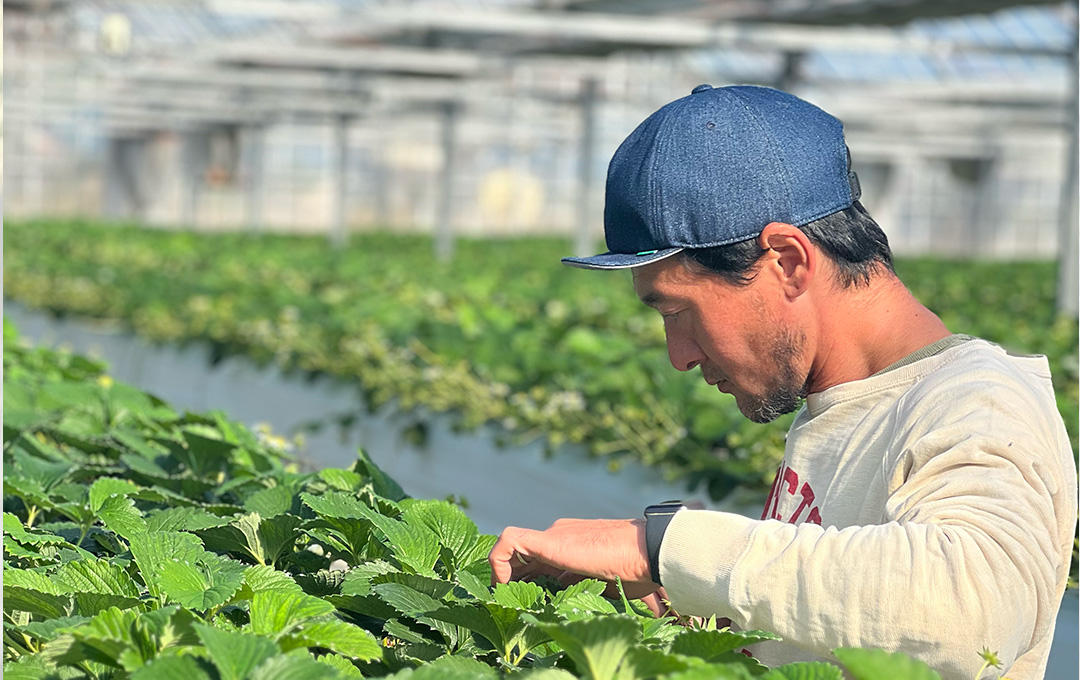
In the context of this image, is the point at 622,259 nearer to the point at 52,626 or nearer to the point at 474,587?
the point at 474,587

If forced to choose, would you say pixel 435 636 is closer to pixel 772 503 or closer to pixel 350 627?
pixel 350 627

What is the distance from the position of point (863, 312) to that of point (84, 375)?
9.79ft

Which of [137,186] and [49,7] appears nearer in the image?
[49,7]

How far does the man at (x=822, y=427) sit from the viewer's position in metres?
1.15

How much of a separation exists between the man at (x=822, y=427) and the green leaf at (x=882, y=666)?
0.62 ft

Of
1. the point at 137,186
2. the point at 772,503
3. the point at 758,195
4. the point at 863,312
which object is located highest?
the point at 758,195

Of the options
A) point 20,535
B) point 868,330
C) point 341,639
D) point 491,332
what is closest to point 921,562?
point 868,330

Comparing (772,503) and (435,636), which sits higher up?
(772,503)

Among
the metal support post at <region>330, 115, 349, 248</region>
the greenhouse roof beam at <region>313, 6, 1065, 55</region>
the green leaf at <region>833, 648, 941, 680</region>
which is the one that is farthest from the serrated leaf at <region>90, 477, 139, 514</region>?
the metal support post at <region>330, 115, 349, 248</region>

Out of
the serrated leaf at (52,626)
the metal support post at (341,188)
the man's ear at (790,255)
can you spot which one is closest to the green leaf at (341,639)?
the serrated leaf at (52,626)

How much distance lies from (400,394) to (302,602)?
3.95 metres

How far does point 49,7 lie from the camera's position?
38.4ft

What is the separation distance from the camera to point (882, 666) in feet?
3.11

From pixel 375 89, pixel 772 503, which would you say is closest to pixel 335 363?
pixel 772 503
